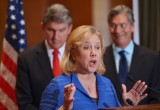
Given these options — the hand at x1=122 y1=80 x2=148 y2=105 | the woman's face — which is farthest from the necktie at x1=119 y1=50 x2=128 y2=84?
the woman's face

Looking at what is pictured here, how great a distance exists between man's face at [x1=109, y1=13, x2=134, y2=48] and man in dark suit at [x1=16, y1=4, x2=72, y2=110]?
42 centimetres

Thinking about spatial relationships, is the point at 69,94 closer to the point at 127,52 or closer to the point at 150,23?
the point at 127,52

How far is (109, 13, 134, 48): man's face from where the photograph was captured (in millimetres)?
3613

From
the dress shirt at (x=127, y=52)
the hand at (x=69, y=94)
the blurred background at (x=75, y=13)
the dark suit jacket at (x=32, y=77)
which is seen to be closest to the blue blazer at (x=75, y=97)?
the hand at (x=69, y=94)

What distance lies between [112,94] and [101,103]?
6.7 inches

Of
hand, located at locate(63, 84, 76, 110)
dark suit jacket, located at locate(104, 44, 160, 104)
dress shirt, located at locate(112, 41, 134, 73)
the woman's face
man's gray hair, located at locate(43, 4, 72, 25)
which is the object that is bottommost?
dark suit jacket, located at locate(104, 44, 160, 104)

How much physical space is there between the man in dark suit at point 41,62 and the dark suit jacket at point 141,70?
18.0 inches

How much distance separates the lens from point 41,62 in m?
3.48

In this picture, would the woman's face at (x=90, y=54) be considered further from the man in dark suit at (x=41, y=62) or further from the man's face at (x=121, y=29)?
the man's face at (x=121, y=29)

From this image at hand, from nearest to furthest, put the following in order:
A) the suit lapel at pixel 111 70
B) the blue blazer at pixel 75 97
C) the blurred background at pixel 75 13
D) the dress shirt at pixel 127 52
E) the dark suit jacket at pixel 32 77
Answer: the blue blazer at pixel 75 97
the dark suit jacket at pixel 32 77
the suit lapel at pixel 111 70
the dress shirt at pixel 127 52
the blurred background at pixel 75 13

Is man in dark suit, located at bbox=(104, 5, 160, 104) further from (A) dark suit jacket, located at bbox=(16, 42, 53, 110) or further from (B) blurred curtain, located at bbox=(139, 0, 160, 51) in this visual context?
(B) blurred curtain, located at bbox=(139, 0, 160, 51)

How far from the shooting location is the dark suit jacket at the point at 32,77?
335 cm

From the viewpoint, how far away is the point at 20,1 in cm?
446

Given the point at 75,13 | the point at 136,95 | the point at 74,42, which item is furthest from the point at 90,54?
the point at 75,13
